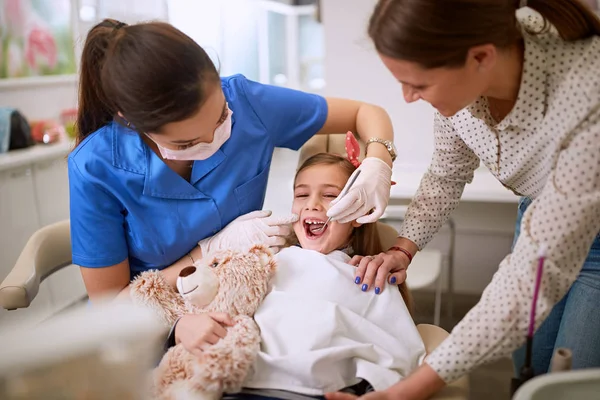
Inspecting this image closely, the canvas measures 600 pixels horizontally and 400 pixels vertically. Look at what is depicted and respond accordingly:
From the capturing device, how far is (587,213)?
0.79 metres

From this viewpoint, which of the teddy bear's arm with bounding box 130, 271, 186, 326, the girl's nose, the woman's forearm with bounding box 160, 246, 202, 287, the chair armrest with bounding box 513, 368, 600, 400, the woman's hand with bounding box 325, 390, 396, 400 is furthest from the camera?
the girl's nose

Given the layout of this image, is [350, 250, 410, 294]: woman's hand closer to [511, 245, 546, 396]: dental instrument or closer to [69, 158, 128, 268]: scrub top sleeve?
[511, 245, 546, 396]: dental instrument

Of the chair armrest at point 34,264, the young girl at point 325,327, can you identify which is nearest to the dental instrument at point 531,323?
the young girl at point 325,327

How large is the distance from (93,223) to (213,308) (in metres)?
0.35

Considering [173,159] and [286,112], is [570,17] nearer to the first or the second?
[286,112]

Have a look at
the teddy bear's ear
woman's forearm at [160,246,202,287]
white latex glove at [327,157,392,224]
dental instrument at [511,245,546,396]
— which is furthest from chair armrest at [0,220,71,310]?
dental instrument at [511,245,546,396]

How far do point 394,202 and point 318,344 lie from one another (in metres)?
1.70

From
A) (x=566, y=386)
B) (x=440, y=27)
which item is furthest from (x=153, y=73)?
(x=566, y=386)

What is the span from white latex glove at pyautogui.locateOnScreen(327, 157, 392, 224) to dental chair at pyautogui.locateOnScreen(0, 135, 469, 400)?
0.18 meters

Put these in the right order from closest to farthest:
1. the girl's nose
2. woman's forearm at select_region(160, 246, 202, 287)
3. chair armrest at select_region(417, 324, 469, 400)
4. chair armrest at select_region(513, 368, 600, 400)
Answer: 1. chair armrest at select_region(513, 368, 600, 400)
2. chair armrest at select_region(417, 324, 469, 400)
3. woman's forearm at select_region(160, 246, 202, 287)
4. the girl's nose

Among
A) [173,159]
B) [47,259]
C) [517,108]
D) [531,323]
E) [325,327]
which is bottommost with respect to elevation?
[47,259]

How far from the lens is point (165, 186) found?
1.24 m

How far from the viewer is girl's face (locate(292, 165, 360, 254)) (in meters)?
1.30

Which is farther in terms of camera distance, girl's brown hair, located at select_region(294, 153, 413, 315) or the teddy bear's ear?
girl's brown hair, located at select_region(294, 153, 413, 315)
